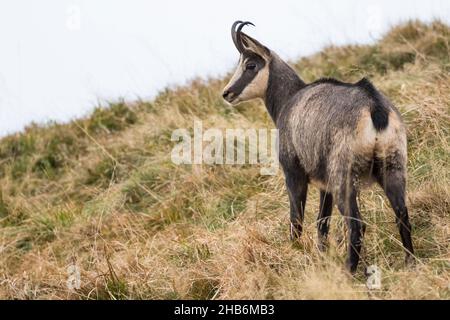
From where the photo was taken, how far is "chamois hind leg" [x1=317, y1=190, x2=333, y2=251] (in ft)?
18.9

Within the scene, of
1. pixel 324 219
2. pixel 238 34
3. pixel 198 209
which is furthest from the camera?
pixel 198 209

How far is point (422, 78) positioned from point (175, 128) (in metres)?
3.21

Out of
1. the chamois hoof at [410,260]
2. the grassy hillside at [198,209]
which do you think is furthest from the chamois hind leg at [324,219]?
the chamois hoof at [410,260]

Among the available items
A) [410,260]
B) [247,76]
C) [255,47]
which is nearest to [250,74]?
[247,76]

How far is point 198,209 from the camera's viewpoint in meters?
7.90

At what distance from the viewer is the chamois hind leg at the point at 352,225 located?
5.07 meters

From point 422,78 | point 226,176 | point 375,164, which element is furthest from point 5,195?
point 375,164

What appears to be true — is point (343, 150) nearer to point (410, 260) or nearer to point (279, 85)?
point (410, 260)

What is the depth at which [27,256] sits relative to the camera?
779 cm
